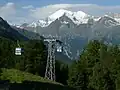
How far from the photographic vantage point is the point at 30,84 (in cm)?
3431

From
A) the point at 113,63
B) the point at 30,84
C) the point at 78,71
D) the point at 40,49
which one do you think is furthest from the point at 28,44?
the point at 30,84

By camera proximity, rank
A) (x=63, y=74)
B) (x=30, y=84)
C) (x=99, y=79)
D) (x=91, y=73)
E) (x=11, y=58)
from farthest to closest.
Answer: (x=11, y=58), (x=63, y=74), (x=91, y=73), (x=99, y=79), (x=30, y=84)

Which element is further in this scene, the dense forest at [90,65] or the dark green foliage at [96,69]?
the dense forest at [90,65]

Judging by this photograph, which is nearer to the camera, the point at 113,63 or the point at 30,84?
the point at 30,84

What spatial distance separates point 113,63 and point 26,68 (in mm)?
28115

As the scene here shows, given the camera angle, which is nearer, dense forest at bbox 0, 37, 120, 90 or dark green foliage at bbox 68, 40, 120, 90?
dark green foliage at bbox 68, 40, 120, 90

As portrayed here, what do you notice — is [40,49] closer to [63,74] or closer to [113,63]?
[63,74]

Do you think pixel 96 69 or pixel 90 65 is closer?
pixel 96 69

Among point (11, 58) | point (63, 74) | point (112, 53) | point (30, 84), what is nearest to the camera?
point (30, 84)

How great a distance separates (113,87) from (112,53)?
48.6 feet

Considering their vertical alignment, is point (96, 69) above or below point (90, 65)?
below

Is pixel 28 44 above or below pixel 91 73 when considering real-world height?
above

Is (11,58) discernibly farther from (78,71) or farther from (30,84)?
(30,84)

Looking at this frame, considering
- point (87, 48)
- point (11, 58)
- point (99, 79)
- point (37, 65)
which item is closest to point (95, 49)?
point (87, 48)
